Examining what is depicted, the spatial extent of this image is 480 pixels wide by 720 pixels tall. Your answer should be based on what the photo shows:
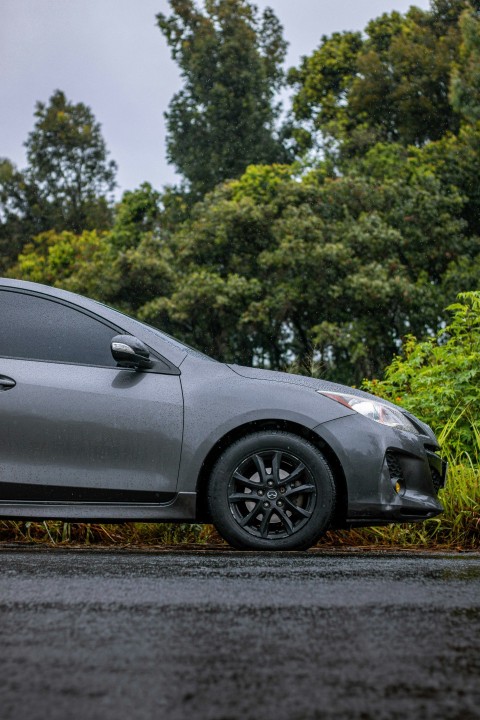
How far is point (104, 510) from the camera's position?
5680 millimetres

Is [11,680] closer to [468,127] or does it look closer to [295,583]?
[295,583]

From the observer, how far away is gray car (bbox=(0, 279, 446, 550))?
5637 mm

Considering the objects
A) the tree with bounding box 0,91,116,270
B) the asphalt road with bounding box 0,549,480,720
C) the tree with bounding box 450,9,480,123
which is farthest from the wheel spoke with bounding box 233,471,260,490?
the tree with bounding box 0,91,116,270

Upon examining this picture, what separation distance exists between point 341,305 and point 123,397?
23.8 metres

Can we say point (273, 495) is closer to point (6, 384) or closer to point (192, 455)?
point (192, 455)

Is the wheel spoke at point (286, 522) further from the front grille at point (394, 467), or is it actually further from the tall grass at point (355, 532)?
A: the tall grass at point (355, 532)

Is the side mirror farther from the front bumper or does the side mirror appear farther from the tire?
the front bumper

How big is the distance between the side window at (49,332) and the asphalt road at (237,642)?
1.52 m

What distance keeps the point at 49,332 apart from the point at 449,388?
3.88m

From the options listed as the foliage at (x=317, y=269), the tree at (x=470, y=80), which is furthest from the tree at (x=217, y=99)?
the tree at (x=470, y=80)

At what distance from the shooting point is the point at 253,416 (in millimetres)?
5707

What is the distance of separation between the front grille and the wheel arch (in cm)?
28

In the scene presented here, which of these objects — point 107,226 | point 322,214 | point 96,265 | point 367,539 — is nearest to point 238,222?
point 322,214

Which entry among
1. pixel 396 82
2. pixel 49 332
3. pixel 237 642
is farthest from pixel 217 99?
pixel 237 642
